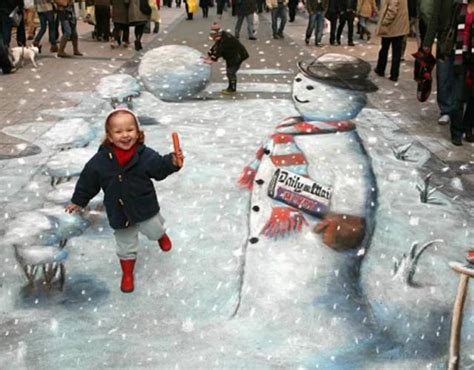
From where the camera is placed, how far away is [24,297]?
3.45 metres

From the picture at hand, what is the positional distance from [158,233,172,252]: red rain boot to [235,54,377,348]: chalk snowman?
52 cm

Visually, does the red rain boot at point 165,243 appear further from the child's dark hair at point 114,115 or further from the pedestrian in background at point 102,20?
→ the pedestrian in background at point 102,20

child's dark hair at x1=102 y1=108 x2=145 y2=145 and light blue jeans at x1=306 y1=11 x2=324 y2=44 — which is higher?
child's dark hair at x1=102 y1=108 x2=145 y2=145

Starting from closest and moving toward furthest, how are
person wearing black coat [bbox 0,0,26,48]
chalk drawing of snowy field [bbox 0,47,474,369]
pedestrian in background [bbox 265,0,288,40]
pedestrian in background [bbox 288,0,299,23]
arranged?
chalk drawing of snowy field [bbox 0,47,474,369]
person wearing black coat [bbox 0,0,26,48]
pedestrian in background [bbox 265,0,288,40]
pedestrian in background [bbox 288,0,299,23]

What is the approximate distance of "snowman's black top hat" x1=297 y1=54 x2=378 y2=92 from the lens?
6637 millimetres

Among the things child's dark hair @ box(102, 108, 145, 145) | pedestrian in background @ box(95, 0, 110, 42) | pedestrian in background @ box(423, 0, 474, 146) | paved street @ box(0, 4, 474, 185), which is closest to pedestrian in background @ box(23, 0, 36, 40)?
paved street @ box(0, 4, 474, 185)

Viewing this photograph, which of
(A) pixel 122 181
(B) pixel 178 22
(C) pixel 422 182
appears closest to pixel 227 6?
(B) pixel 178 22

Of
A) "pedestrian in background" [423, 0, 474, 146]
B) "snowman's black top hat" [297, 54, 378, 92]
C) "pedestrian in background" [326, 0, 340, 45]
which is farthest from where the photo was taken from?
"pedestrian in background" [326, 0, 340, 45]

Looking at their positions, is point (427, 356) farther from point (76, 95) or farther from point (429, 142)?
point (76, 95)

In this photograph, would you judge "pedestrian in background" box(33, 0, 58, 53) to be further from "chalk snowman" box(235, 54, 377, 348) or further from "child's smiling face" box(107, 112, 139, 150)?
"child's smiling face" box(107, 112, 139, 150)

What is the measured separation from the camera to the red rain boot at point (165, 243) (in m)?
3.91

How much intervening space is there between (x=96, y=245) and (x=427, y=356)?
7.34 ft

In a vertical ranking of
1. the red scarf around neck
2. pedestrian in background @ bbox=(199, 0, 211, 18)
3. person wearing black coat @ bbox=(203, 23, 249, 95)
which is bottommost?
pedestrian in background @ bbox=(199, 0, 211, 18)

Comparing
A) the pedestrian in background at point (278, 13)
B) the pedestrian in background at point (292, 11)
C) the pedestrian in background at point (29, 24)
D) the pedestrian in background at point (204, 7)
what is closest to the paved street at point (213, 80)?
the pedestrian in background at point (278, 13)
